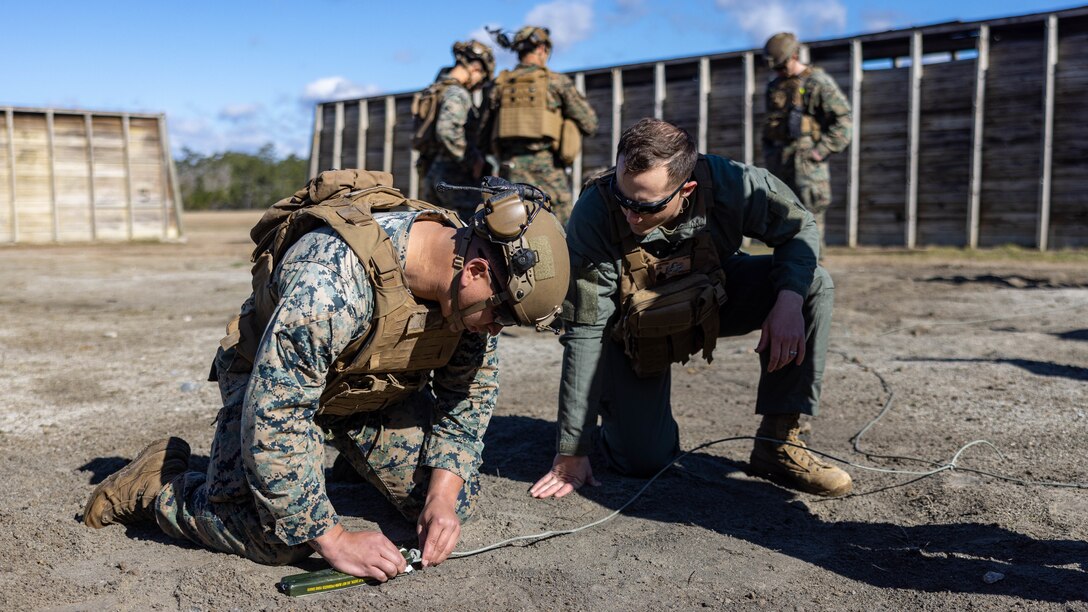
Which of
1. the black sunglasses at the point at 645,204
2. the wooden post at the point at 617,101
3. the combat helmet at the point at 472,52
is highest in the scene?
the wooden post at the point at 617,101

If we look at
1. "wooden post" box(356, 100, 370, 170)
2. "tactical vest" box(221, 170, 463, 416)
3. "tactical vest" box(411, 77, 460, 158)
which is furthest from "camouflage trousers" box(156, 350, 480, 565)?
"wooden post" box(356, 100, 370, 170)

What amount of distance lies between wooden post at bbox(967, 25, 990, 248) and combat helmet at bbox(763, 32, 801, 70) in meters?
5.73

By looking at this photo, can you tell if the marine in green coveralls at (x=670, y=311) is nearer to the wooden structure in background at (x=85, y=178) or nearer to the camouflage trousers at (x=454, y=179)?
the camouflage trousers at (x=454, y=179)

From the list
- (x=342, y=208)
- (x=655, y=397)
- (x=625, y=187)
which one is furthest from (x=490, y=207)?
(x=655, y=397)

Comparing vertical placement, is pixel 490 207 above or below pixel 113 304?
above

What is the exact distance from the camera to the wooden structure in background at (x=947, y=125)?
38.5 ft

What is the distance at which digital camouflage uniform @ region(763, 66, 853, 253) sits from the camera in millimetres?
7809

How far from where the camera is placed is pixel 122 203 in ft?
55.1

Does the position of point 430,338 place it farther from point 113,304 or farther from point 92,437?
point 113,304

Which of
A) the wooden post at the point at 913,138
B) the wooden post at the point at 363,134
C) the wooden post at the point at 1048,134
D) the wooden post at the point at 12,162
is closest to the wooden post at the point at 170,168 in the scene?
the wooden post at the point at 12,162

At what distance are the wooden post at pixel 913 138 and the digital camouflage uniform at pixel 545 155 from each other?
7101mm

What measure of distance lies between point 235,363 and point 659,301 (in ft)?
4.79

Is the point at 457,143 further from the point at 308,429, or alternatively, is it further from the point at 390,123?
the point at 390,123

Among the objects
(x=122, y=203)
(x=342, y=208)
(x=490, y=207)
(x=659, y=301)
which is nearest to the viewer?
(x=490, y=207)
